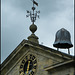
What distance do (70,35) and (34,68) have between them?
6656 millimetres

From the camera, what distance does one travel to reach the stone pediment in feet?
111

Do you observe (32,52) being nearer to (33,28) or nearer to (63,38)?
(33,28)

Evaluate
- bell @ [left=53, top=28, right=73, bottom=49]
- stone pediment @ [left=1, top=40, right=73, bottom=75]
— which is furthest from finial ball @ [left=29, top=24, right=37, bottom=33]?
bell @ [left=53, top=28, right=73, bottom=49]

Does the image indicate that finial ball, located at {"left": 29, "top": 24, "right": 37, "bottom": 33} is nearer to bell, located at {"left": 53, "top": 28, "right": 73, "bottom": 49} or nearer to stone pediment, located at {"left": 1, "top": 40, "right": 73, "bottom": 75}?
stone pediment, located at {"left": 1, "top": 40, "right": 73, "bottom": 75}

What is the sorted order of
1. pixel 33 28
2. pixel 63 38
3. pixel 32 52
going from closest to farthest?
1. pixel 32 52
2. pixel 63 38
3. pixel 33 28

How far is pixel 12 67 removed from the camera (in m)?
39.4

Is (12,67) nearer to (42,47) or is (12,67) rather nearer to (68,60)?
(42,47)

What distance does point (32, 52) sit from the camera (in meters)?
37.2

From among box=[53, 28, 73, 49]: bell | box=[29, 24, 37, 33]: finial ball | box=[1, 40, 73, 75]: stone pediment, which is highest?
box=[29, 24, 37, 33]: finial ball

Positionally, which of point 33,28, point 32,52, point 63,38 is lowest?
point 32,52

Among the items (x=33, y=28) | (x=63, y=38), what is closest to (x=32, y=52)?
(x=33, y=28)

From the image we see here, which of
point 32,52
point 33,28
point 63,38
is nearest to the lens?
point 32,52

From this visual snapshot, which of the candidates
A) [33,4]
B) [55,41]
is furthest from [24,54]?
[33,4]

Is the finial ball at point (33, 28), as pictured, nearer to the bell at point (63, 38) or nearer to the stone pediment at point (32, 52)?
the stone pediment at point (32, 52)
